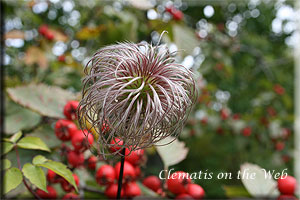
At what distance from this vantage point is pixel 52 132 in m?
0.81

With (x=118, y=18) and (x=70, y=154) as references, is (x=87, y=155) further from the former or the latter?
(x=118, y=18)

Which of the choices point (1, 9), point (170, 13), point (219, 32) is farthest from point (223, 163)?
point (1, 9)

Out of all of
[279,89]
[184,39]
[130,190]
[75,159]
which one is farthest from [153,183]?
[279,89]

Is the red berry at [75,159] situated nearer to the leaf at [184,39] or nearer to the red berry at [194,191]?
the red berry at [194,191]

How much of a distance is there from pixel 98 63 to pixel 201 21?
2129 millimetres

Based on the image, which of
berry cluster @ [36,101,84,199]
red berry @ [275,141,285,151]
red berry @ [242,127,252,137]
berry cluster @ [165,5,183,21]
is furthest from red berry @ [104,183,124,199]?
red berry @ [275,141,285,151]

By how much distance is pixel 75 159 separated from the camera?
0.72 metres

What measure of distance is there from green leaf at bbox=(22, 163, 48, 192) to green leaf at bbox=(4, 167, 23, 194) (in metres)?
0.01

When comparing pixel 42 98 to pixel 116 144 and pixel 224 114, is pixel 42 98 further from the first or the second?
pixel 224 114

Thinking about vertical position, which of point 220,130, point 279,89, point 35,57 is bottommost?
point 220,130

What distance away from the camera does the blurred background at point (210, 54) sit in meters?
1.80

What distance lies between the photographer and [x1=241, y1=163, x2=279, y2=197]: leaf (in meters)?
0.80

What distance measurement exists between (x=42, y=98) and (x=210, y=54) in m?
1.67

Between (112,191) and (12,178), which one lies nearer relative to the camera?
(12,178)
